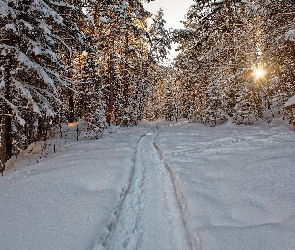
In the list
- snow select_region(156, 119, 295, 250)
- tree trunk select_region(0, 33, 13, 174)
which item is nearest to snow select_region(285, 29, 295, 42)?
snow select_region(156, 119, 295, 250)

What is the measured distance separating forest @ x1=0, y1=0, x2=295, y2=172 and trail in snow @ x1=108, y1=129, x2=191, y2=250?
4.89 m

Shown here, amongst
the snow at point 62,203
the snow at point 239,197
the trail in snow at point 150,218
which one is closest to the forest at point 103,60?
the snow at point 62,203

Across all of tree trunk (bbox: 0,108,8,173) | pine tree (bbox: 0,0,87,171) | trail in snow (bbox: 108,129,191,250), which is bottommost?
trail in snow (bbox: 108,129,191,250)

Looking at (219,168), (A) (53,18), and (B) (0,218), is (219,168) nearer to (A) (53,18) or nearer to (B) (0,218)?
(B) (0,218)

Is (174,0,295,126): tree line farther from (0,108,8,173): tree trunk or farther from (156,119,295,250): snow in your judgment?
(0,108,8,173): tree trunk

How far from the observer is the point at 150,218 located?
489 cm

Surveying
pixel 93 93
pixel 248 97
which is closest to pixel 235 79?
pixel 248 97

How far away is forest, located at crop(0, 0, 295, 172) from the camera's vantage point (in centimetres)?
906

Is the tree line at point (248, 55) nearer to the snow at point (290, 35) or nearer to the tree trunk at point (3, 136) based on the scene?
the snow at point (290, 35)

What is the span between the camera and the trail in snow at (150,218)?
13.4 feet

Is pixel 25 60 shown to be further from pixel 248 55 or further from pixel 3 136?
pixel 248 55

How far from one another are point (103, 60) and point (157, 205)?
73.7 ft

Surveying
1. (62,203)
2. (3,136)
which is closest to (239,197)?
(62,203)

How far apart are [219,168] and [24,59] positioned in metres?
7.63
